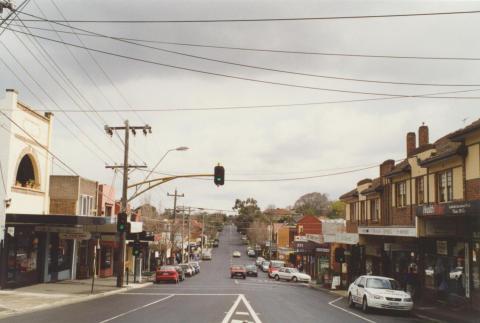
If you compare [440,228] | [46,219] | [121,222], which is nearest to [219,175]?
[121,222]

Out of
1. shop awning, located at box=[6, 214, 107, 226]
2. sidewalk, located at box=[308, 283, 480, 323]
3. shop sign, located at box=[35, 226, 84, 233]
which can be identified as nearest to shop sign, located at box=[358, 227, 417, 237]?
sidewalk, located at box=[308, 283, 480, 323]

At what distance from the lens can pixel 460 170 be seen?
25672 mm

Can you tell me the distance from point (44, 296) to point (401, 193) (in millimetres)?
21472

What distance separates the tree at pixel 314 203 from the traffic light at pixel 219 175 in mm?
138421

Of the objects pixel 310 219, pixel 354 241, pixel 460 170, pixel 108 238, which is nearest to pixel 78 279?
pixel 108 238

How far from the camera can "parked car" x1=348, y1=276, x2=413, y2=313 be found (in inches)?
885

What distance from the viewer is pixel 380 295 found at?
74.4 feet

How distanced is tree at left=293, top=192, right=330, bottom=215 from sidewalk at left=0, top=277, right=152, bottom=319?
135 meters

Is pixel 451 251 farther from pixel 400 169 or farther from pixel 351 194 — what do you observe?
pixel 351 194

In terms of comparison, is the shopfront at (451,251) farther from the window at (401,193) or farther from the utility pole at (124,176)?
the utility pole at (124,176)

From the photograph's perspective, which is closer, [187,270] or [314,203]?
[187,270]

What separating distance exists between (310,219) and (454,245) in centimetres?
6935

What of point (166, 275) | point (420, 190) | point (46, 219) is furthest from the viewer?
point (166, 275)

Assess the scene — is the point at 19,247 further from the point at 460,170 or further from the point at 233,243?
the point at 233,243
